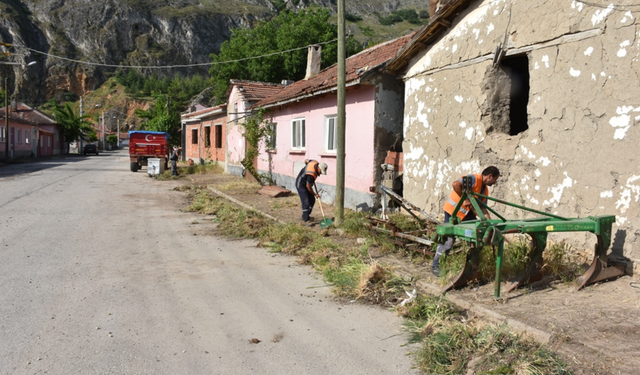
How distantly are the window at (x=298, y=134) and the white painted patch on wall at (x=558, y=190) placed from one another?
930cm

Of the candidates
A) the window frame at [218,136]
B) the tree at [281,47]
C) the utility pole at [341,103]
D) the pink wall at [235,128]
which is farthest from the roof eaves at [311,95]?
the tree at [281,47]

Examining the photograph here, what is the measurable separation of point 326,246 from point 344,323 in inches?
119

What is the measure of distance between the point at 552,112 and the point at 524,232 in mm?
2429

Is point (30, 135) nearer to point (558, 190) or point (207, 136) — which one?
point (207, 136)

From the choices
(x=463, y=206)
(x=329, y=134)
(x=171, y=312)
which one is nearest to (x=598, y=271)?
(x=463, y=206)

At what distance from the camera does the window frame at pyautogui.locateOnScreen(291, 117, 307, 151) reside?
1521 cm

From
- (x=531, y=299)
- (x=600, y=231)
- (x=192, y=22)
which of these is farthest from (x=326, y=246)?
(x=192, y=22)

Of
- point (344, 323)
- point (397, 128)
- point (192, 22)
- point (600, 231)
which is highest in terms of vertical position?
point (192, 22)

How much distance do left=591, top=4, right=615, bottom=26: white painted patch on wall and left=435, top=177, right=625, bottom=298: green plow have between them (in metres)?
2.49

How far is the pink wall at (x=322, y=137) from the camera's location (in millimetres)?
11055

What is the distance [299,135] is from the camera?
51.6 ft

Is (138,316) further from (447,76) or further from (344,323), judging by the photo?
(447,76)

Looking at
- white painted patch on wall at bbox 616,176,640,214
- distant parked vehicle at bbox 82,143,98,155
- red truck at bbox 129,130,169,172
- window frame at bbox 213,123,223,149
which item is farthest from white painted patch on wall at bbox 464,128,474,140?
distant parked vehicle at bbox 82,143,98,155

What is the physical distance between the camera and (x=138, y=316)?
496 cm
